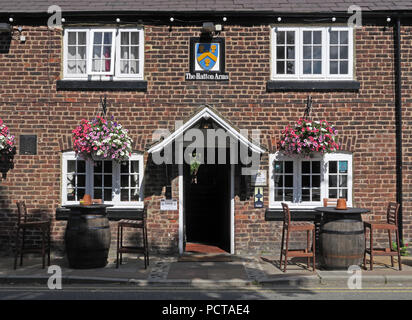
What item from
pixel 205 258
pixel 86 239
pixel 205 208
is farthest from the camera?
pixel 205 208

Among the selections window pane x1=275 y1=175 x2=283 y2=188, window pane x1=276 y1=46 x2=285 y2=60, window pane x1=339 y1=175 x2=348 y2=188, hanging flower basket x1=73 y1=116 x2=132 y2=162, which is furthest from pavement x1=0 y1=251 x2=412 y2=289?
window pane x1=276 y1=46 x2=285 y2=60

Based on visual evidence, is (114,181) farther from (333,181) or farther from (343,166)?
(343,166)

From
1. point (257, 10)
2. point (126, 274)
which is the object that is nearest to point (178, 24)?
point (257, 10)

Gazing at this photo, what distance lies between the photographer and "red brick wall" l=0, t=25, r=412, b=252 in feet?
36.1

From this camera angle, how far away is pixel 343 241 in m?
8.97

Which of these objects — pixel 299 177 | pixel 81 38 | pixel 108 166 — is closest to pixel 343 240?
pixel 299 177

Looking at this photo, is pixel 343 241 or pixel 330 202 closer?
pixel 343 241

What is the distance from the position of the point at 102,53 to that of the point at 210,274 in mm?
5644

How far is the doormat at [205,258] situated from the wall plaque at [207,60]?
4010mm

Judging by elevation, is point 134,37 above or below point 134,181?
above

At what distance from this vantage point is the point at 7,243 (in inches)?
432

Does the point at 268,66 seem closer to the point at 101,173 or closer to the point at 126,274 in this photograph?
the point at 101,173

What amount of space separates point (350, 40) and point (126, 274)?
23.5 feet

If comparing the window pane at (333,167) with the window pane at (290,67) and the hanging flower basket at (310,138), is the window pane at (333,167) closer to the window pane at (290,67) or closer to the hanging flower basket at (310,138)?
the hanging flower basket at (310,138)
